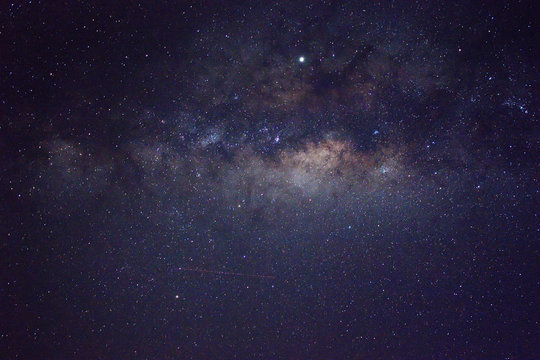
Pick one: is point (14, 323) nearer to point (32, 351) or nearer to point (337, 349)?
point (32, 351)

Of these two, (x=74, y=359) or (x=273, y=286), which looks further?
(x=74, y=359)

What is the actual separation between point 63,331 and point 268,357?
207 inches

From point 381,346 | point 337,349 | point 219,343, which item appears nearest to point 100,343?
point 219,343

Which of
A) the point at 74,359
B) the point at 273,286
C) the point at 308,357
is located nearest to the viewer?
the point at 273,286

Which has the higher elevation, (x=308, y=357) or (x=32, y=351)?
(x=32, y=351)

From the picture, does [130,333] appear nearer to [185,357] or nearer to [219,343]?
[185,357]

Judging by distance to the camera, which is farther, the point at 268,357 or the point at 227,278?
the point at 268,357

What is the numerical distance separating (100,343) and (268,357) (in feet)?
14.2

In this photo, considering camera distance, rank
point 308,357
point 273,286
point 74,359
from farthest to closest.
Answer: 1. point 308,357
2. point 74,359
3. point 273,286

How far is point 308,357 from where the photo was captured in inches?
352

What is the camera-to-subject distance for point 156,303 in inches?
318

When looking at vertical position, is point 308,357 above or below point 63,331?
below

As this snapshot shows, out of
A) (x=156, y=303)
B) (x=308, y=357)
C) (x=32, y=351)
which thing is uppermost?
(x=156, y=303)

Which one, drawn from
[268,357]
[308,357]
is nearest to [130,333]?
[268,357]
